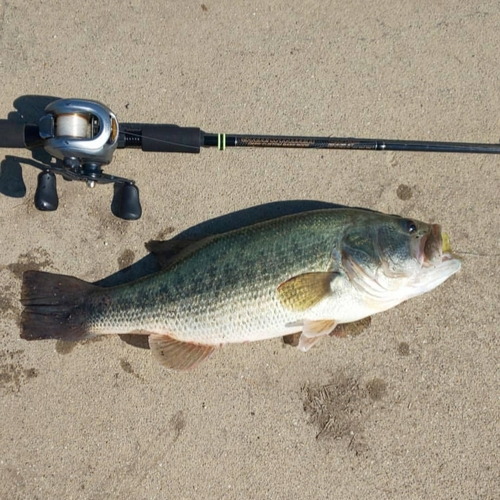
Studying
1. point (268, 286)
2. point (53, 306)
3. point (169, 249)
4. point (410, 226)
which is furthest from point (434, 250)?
point (53, 306)

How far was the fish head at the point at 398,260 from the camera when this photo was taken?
226 centimetres

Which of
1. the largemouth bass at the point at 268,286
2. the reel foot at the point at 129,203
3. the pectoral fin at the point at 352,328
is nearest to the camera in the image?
the largemouth bass at the point at 268,286

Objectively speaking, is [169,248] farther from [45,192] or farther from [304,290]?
[304,290]

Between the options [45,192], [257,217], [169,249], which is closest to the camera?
[45,192]

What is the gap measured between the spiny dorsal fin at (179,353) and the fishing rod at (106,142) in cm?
81

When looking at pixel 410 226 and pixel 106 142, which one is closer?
pixel 106 142

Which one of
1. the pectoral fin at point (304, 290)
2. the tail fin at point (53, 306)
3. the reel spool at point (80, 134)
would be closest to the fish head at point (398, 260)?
the pectoral fin at point (304, 290)

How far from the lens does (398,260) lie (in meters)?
2.28

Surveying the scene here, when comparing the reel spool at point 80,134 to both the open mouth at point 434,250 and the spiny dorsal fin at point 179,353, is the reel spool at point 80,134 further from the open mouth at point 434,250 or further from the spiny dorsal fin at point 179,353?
the open mouth at point 434,250

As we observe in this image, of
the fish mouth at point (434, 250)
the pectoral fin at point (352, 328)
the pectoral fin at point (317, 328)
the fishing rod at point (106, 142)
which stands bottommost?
the pectoral fin at point (352, 328)

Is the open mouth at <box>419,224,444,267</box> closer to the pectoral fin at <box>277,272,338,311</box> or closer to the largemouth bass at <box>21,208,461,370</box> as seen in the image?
the largemouth bass at <box>21,208,461,370</box>

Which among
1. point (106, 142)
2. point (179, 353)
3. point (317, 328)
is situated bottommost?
point (179, 353)

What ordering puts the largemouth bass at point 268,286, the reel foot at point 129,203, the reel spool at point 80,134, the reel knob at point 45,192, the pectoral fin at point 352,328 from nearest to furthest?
the reel spool at point 80,134
the largemouth bass at point 268,286
the reel knob at point 45,192
the reel foot at point 129,203
the pectoral fin at point 352,328

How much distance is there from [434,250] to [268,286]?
3.01 feet
